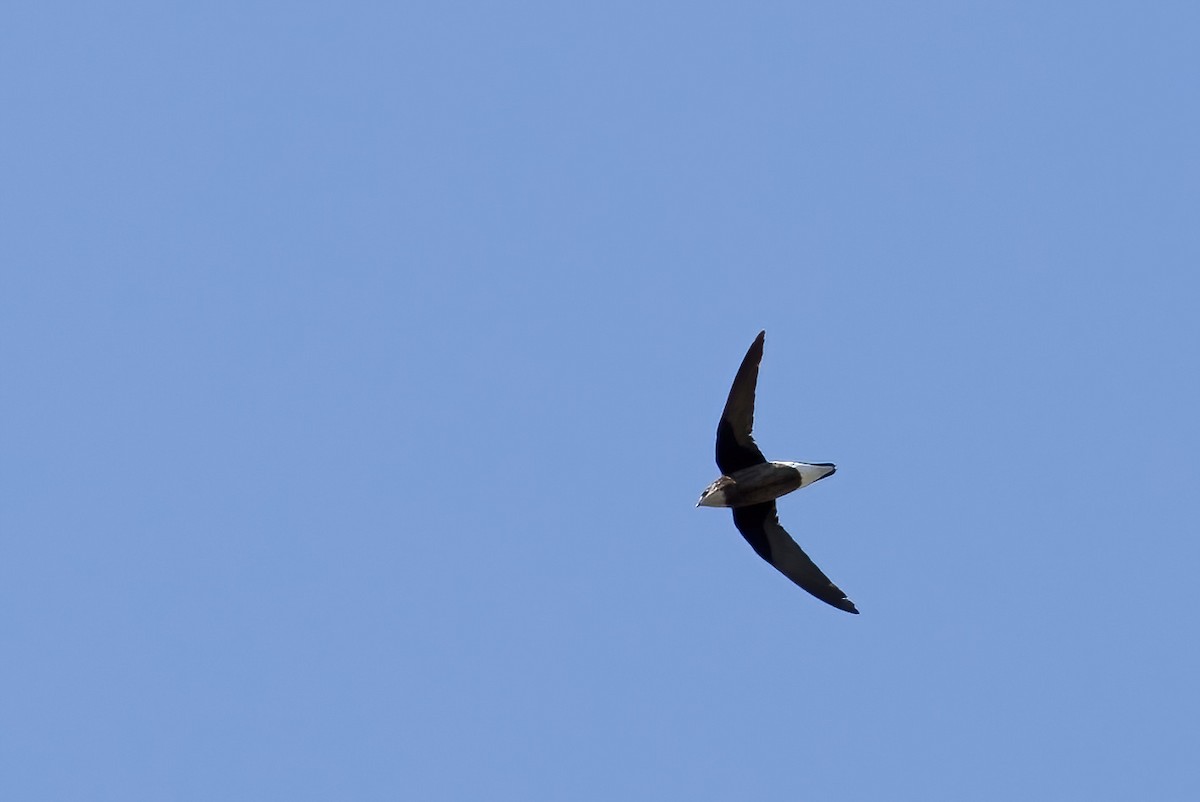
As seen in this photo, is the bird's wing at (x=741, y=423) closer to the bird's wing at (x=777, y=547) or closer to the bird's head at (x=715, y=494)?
the bird's head at (x=715, y=494)

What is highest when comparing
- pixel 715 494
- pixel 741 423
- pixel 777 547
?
pixel 741 423

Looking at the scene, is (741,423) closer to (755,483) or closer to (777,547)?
(755,483)

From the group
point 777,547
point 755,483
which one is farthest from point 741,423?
point 777,547

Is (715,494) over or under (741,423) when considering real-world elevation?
under

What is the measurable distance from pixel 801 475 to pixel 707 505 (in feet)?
5.82

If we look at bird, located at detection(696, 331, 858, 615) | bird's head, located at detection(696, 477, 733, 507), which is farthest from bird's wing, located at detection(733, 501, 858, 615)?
bird's head, located at detection(696, 477, 733, 507)

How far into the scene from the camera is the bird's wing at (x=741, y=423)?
2717 cm

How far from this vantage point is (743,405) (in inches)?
1073

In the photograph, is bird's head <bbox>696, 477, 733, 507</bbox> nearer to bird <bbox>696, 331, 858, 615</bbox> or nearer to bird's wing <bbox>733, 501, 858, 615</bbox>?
bird <bbox>696, 331, 858, 615</bbox>

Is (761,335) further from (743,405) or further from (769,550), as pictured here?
(769,550)

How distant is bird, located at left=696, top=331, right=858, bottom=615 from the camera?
89.0 ft

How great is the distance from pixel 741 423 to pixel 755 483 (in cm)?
109

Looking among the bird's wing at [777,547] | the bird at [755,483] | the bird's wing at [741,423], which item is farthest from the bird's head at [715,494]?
the bird's wing at [777,547]

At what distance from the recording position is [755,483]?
2712 centimetres
